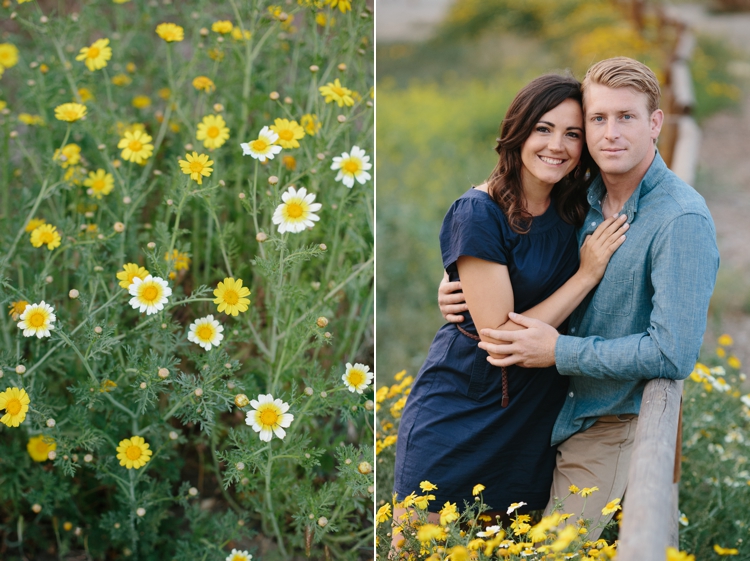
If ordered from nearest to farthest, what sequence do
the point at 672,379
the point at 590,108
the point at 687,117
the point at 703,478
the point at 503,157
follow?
the point at 672,379
the point at 590,108
the point at 503,157
the point at 703,478
the point at 687,117

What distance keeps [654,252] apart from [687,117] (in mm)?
5961

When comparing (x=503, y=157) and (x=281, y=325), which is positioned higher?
(x=503, y=157)

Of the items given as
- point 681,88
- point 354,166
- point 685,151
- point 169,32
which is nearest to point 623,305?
point 354,166

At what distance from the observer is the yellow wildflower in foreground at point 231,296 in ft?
6.49

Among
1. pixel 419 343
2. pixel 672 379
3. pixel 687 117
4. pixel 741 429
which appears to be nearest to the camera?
pixel 672 379

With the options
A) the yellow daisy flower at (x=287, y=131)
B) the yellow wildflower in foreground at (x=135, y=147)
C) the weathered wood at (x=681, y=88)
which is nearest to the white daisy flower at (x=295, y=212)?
the yellow daisy flower at (x=287, y=131)

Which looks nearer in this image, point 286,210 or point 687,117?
point 286,210

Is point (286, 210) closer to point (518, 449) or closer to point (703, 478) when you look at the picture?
point (518, 449)

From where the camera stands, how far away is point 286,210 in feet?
6.54

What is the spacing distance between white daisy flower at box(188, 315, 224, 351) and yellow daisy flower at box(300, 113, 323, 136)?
746 mm

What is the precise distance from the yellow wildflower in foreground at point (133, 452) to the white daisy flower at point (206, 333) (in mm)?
367

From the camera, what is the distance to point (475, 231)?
1926mm

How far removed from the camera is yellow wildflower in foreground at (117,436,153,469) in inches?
82.7

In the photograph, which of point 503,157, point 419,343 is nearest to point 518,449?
point 503,157
